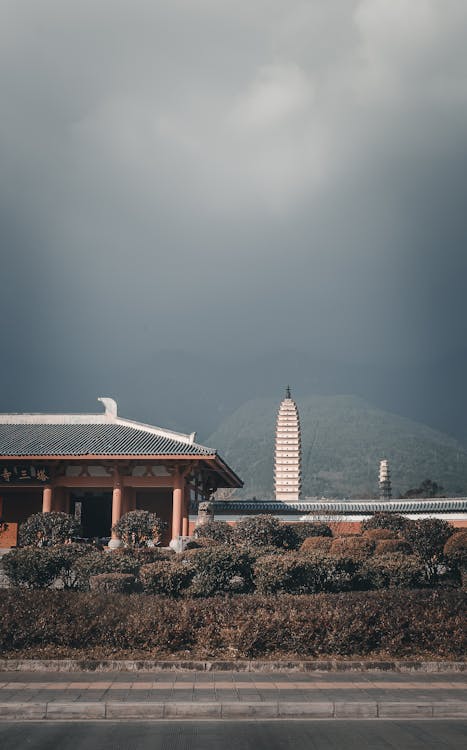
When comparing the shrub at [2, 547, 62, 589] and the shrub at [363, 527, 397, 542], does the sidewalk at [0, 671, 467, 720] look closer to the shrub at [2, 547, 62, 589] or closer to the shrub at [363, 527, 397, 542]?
the shrub at [2, 547, 62, 589]

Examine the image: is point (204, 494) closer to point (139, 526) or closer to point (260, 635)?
point (139, 526)

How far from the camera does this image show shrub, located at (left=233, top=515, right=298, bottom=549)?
70.7ft

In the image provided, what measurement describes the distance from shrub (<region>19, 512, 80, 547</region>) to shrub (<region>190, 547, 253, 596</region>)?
25.7 ft

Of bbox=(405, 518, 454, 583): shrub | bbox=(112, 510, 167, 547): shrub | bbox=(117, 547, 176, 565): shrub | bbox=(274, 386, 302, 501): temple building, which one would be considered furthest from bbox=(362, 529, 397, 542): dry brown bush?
bbox=(274, 386, 302, 501): temple building

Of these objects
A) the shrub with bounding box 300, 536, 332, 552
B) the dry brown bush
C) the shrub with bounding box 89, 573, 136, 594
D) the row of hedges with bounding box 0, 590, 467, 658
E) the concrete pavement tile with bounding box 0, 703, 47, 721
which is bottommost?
the concrete pavement tile with bounding box 0, 703, 47, 721

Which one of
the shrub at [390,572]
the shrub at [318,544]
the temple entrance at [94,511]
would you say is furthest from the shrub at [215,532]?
the temple entrance at [94,511]

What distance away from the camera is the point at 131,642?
12.1 m

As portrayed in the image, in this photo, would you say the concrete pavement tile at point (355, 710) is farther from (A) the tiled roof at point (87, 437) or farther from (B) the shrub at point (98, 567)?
(A) the tiled roof at point (87, 437)

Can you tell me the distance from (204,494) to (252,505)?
2746 millimetres

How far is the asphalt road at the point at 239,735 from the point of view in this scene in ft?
26.1

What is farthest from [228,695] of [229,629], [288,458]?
[288,458]

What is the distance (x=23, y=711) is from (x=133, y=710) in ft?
4.53

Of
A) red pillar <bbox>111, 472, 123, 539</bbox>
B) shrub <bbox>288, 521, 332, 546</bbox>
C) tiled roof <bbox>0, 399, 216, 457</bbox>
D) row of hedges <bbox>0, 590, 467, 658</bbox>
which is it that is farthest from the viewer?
red pillar <bbox>111, 472, 123, 539</bbox>

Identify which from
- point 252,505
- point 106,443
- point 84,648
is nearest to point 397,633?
point 84,648
